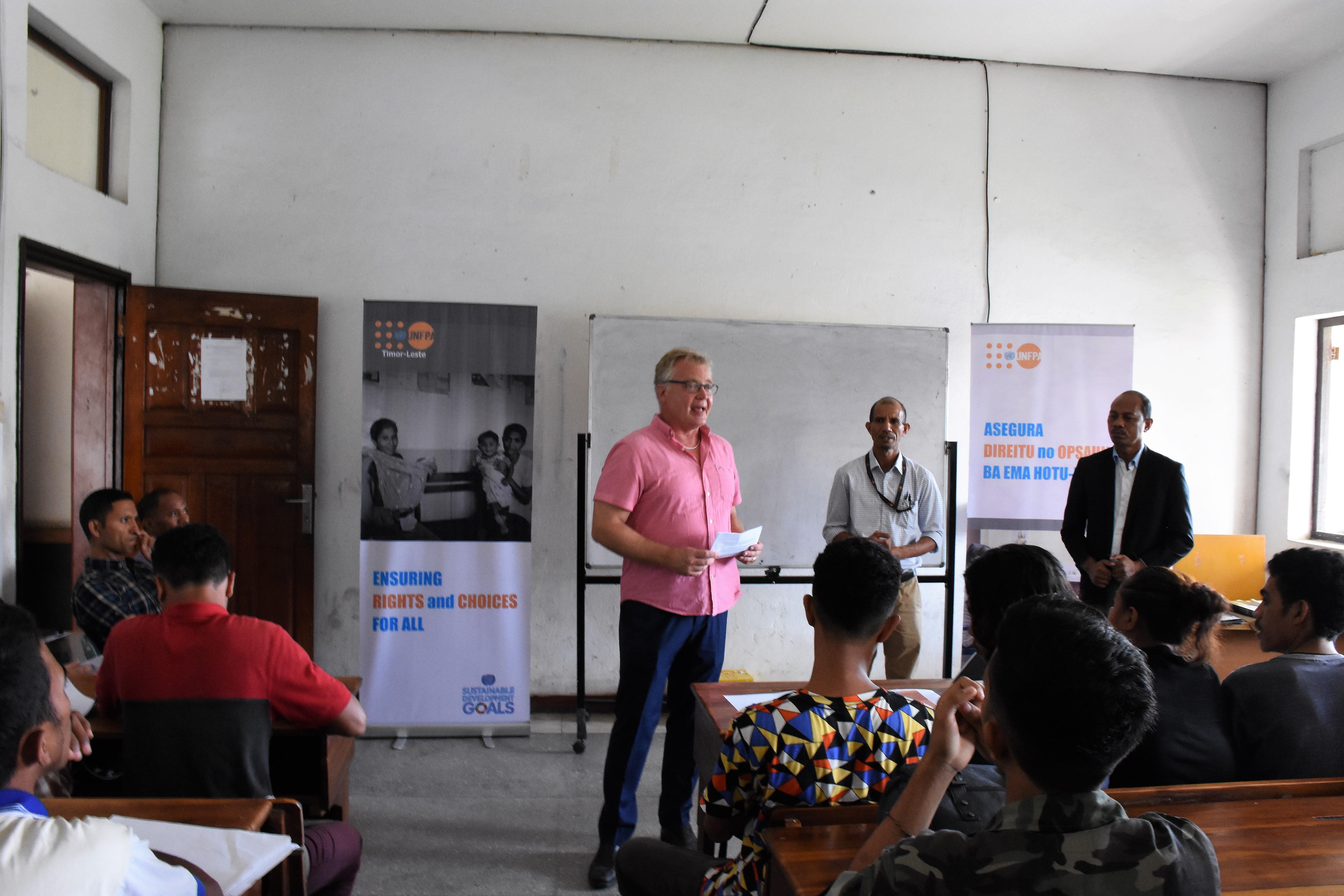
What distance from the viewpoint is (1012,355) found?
161 inches

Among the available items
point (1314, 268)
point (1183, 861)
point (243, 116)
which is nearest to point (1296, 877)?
point (1183, 861)

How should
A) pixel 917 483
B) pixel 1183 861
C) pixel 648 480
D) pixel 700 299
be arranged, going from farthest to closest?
pixel 700 299
pixel 917 483
pixel 648 480
pixel 1183 861

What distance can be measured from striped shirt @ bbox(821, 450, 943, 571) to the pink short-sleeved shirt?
45.3 inches

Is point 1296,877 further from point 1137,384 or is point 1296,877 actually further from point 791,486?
point 1137,384

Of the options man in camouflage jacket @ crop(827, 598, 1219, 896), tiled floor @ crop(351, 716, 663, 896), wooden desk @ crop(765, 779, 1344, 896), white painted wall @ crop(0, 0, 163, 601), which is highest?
white painted wall @ crop(0, 0, 163, 601)

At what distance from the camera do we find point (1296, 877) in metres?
1.18

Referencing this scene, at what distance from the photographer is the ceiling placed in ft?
12.5

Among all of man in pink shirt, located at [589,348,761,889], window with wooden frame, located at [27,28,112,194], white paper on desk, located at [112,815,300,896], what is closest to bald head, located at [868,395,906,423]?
man in pink shirt, located at [589,348,761,889]

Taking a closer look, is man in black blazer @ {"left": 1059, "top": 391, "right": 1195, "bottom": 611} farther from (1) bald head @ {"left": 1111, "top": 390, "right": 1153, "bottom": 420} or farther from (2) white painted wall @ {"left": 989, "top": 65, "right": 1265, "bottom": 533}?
(2) white painted wall @ {"left": 989, "top": 65, "right": 1265, "bottom": 533}

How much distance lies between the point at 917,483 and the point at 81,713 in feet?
9.99

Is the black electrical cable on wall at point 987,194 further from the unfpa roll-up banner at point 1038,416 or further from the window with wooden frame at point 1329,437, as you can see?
the window with wooden frame at point 1329,437

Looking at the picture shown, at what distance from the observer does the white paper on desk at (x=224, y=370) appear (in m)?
3.80

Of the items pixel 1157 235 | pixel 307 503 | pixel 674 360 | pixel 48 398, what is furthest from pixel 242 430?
pixel 1157 235

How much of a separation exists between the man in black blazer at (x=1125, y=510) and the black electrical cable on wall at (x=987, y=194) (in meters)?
1.02
